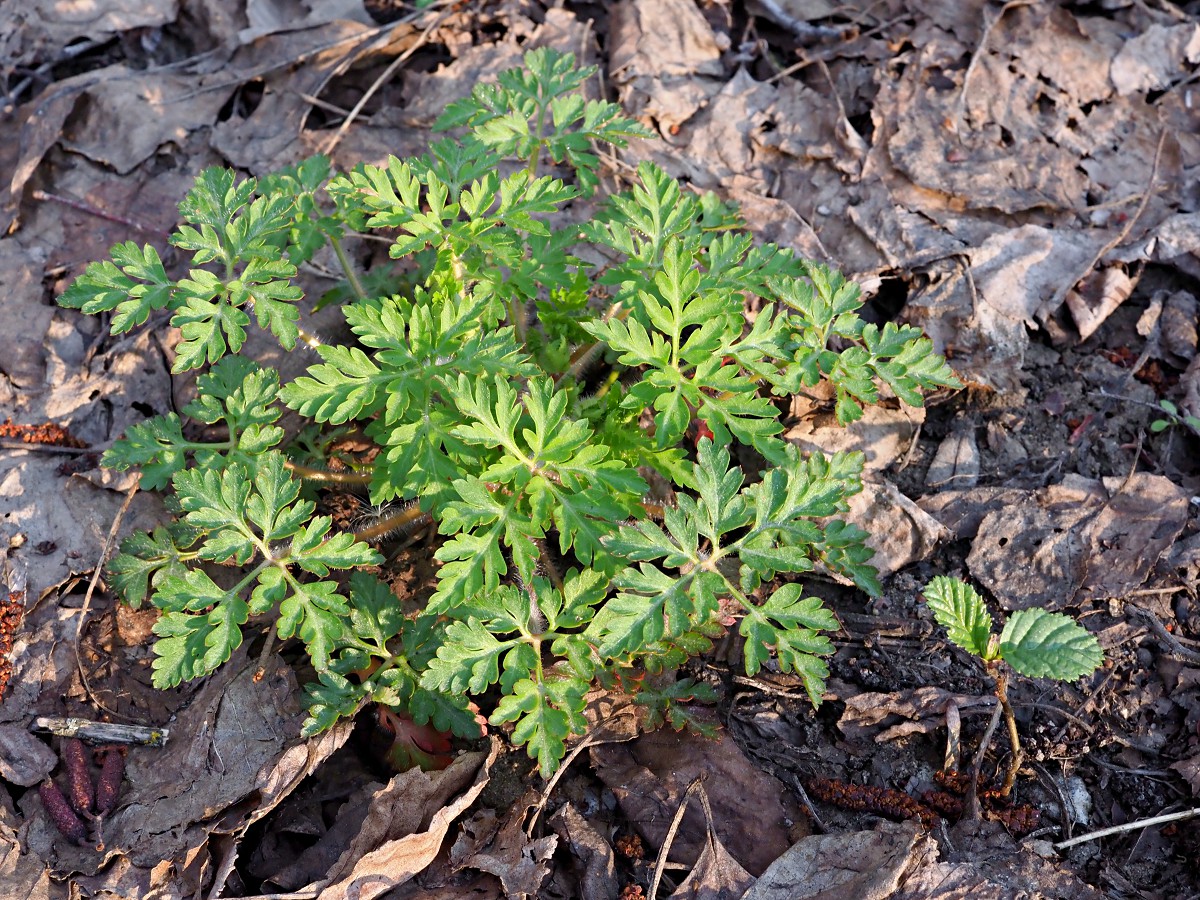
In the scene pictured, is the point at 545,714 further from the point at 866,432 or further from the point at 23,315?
the point at 23,315

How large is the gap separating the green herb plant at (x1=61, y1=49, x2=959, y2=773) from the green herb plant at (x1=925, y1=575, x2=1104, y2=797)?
0.35 metres

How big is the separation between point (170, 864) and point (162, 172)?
11.9ft

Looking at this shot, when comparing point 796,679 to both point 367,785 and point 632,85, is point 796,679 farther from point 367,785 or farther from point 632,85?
point 632,85

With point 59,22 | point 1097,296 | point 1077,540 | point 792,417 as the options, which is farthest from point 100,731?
point 1097,296

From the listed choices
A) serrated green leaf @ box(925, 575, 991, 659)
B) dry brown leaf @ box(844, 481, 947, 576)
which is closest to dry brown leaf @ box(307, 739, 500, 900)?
serrated green leaf @ box(925, 575, 991, 659)

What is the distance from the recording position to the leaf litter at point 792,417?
3.15m

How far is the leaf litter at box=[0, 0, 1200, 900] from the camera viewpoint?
315 cm

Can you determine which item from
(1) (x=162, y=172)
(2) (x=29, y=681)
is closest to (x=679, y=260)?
(2) (x=29, y=681)

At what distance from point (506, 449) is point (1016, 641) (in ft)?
6.01

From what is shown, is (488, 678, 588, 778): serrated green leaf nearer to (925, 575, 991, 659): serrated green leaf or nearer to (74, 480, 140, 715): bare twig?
(925, 575, 991, 659): serrated green leaf

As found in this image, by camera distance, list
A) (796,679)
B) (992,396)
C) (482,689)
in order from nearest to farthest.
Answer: (482,689) < (796,679) < (992,396)

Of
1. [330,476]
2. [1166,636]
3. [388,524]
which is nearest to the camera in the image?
[1166,636]

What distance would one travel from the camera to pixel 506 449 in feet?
10.2

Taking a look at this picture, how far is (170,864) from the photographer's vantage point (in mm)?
3113
